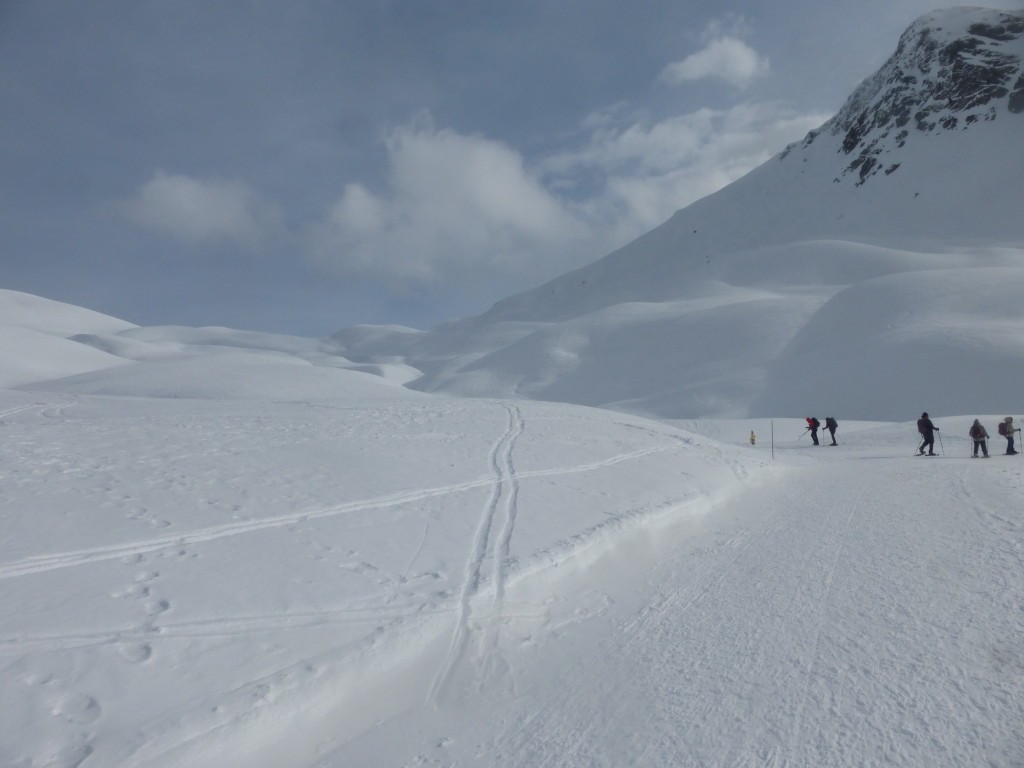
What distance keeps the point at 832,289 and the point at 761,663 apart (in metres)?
77.8

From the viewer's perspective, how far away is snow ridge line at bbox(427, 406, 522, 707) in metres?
4.60

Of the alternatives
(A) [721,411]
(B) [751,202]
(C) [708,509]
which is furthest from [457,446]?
(B) [751,202]

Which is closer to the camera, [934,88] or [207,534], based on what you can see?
[207,534]

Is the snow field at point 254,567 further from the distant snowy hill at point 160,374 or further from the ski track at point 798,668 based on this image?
the distant snowy hill at point 160,374

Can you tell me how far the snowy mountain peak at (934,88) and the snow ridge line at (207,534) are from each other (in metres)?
127

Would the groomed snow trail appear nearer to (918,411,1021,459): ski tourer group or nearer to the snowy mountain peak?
(918,411,1021,459): ski tourer group

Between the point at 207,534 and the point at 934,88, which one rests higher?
the point at 934,88

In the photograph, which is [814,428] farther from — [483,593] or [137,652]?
[137,652]

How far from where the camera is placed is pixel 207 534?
6.53m

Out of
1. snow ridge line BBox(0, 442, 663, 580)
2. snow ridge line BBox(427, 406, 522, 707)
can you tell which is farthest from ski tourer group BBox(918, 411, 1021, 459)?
snow ridge line BBox(0, 442, 663, 580)

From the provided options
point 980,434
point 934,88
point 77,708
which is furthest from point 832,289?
point 934,88

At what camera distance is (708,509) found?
33.8 ft

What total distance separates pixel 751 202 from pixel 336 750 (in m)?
133

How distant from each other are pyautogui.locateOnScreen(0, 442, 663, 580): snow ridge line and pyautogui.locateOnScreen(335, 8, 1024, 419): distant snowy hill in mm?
37861
